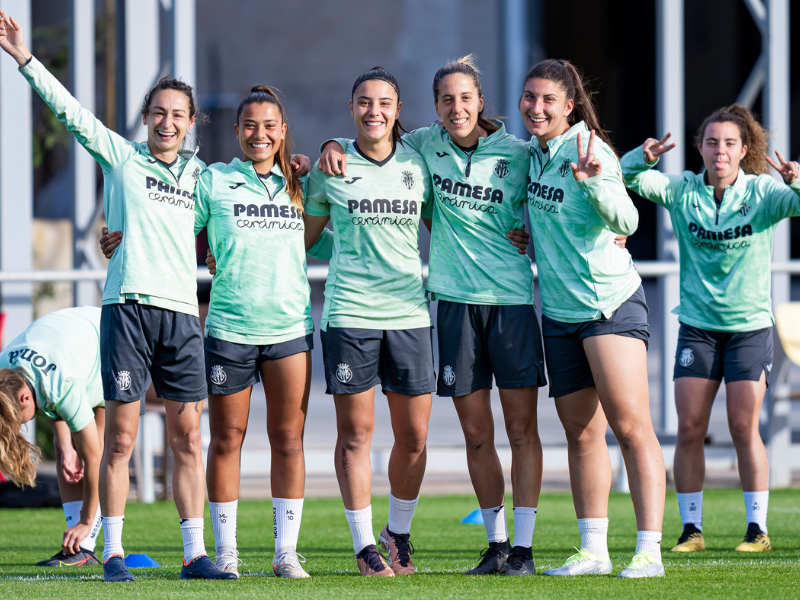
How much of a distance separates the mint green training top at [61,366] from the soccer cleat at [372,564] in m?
1.24

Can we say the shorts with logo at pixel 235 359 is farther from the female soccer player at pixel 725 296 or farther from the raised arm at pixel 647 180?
the female soccer player at pixel 725 296

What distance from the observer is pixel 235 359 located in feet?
12.3

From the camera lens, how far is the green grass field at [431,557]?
341cm

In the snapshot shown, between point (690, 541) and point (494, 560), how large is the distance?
1.19 metres

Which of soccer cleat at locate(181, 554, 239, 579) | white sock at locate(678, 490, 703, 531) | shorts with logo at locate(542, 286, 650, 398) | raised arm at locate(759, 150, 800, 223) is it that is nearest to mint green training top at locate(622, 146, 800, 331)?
raised arm at locate(759, 150, 800, 223)

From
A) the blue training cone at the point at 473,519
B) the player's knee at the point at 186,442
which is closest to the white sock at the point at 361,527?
the player's knee at the point at 186,442

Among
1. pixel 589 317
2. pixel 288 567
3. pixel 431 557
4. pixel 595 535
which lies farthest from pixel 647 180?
pixel 288 567

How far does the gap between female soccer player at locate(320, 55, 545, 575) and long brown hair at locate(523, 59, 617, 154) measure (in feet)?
0.81

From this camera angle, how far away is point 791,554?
4.32 metres

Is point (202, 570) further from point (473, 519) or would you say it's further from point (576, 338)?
point (473, 519)

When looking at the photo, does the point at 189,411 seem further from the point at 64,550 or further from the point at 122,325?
the point at 64,550

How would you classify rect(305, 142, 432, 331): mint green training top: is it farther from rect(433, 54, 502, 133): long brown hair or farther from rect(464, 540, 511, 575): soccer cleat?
rect(464, 540, 511, 575): soccer cleat

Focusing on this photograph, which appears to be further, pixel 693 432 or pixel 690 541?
pixel 693 432

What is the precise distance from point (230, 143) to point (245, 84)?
144cm
